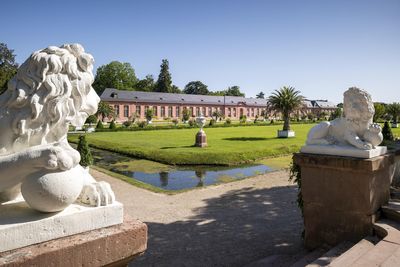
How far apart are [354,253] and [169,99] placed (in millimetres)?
57708

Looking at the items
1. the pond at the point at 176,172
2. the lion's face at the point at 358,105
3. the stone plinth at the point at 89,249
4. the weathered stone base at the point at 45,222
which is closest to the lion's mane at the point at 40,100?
the weathered stone base at the point at 45,222

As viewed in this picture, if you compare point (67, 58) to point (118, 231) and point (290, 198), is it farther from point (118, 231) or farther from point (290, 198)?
point (290, 198)

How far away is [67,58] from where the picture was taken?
6.29ft

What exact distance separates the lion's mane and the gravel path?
342cm

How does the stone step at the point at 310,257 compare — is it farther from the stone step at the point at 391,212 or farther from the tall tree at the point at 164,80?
the tall tree at the point at 164,80

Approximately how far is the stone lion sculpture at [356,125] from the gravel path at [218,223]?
1.99 meters

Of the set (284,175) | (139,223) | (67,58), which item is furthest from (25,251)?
(284,175)

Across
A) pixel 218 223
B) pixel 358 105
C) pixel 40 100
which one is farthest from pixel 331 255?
pixel 40 100

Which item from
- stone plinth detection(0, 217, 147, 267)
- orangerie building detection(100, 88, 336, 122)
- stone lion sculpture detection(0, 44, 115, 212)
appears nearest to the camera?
stone plinth detection(0, 217, 147, 267)

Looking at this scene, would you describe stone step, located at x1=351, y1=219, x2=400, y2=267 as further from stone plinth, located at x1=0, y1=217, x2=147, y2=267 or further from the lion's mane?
the lion's mane

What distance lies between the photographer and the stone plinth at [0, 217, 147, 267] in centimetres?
153

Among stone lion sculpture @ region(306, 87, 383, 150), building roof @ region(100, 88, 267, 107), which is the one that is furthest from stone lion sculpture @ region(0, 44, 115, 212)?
building roof @ region(100, 88, 267, 107)

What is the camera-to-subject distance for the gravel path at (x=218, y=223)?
4875 mm

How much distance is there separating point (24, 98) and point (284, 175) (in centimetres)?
1040
